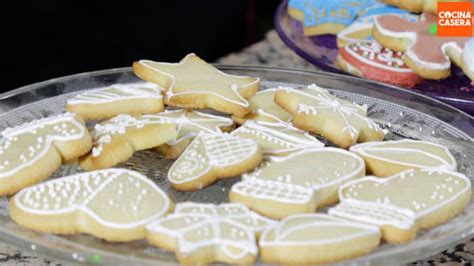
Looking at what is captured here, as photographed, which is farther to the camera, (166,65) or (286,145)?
(166,65)

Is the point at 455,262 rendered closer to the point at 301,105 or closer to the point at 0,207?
the point at 301,105

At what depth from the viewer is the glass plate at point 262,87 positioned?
61 centimetres

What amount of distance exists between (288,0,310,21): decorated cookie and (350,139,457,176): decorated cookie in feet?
1.80

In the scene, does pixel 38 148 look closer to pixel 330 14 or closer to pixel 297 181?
pixel 297 181

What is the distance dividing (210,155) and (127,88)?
189 millimetres

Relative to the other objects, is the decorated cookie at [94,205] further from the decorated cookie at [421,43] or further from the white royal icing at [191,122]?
the decorated cookie at [421,43]

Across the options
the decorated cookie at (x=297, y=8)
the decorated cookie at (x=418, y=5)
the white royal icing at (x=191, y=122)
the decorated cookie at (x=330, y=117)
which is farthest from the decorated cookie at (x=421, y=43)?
the white royal icing at (x=191, y=122)

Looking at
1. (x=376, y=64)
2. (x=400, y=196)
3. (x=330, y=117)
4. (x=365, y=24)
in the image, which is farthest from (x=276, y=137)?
(x=365, y=24)

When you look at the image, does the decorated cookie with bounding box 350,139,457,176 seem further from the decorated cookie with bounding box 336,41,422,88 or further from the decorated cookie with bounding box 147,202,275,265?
the decorated cookie with bounding box 336,41,422,88

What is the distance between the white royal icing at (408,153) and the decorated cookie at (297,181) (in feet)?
0.10

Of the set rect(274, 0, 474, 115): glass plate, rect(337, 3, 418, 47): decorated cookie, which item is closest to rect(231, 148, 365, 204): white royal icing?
Result: rect(274, 0, 474, 115): glass plate

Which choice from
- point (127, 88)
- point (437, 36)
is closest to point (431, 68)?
point (437, 36)

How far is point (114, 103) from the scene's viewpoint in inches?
33.9

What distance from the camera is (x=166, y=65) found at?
36.5 inches
